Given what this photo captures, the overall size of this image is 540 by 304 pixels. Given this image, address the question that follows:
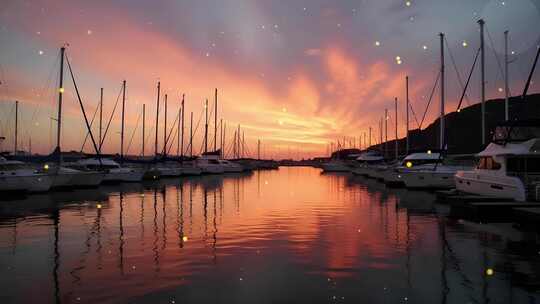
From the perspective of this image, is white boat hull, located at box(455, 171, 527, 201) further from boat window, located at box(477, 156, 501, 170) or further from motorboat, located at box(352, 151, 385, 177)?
motorboat, located at box(352, 151, 385, 177)

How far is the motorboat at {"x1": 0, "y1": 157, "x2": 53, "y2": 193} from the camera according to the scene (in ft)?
93.1

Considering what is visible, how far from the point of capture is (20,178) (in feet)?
95.2

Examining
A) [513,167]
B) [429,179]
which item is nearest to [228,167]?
[429,179]

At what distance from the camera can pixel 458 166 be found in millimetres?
35344

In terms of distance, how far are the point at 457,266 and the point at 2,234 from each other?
14360mm

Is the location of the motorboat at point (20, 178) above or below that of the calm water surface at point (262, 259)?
above

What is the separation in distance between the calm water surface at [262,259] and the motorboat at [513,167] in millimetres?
2804

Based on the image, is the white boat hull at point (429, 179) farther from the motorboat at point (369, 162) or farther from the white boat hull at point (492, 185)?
the motorboat at point (369, 162)

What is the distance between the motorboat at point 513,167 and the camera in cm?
1778

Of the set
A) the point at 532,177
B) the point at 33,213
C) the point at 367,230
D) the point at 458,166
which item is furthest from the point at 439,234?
the point at 458,166

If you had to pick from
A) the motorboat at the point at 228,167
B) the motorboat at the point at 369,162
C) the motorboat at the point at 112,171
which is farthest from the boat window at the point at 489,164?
the motorboat at the point at 228,167

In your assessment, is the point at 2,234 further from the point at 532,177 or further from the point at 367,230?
the point at 532,177

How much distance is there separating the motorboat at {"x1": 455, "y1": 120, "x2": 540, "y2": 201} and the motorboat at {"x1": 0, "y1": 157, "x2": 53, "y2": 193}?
95.4ft

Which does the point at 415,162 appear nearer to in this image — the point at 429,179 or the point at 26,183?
the point at 429,179
